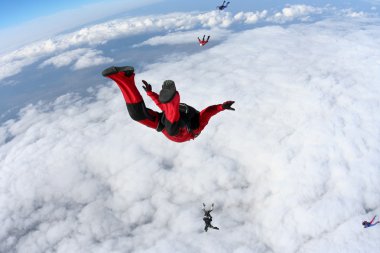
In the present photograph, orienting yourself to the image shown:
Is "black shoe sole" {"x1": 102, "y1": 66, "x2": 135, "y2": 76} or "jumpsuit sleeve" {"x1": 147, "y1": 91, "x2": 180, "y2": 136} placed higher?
"black shoe sole" {"x1": 102, "y1": 66, "x2": 135, "y2": 76}

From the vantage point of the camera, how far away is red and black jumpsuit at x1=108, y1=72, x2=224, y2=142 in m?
4.80

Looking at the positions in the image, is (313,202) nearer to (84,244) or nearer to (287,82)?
(287,82)

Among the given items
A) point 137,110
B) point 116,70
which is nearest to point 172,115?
point 137,110

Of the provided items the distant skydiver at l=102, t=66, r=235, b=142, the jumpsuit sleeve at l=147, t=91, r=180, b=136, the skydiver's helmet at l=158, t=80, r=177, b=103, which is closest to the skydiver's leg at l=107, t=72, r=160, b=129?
the distant skydiver at l=102, t=66, r=235, b=142

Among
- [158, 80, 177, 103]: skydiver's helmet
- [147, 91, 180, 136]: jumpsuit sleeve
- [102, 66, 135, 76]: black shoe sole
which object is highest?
[102, 66, 135, 76]: black shoe sole

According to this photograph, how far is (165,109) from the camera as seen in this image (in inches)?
198

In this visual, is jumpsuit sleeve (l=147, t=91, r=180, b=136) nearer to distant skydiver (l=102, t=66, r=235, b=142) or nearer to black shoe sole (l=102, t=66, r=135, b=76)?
distant skydiver (l=102, t=66, r=235, b=142)

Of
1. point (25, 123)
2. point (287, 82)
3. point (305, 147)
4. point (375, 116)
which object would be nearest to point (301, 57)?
A: point (287, 82)

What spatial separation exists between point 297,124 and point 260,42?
104588 millimetres

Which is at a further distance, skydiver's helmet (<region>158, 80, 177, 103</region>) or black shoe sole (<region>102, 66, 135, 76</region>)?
black shoe sole (<region>102, 66, 135, 76</region>)

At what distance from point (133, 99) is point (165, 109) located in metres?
0.69

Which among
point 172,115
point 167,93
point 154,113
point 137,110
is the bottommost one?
point 154,113

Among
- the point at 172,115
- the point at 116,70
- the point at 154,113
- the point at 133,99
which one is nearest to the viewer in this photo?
the point at 116,70

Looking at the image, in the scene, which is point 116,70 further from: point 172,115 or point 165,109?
point 172,115
